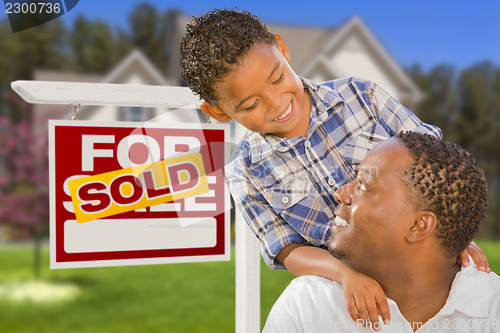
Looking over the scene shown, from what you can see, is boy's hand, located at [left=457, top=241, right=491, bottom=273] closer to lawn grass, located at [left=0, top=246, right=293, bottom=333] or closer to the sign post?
the sign post

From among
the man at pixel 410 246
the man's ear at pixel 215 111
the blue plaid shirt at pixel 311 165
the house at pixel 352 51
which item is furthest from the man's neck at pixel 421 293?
the house at pixel 352 51

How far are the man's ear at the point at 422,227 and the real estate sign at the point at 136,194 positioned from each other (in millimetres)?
753

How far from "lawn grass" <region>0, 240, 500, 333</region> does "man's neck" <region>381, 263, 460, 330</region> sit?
18.7 feet

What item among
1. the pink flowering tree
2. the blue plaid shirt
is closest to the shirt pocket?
the blue plaid shirt

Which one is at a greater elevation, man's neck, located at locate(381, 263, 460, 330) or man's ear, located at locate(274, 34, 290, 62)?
man's ear, located at locate(274, 34, 290, 62)

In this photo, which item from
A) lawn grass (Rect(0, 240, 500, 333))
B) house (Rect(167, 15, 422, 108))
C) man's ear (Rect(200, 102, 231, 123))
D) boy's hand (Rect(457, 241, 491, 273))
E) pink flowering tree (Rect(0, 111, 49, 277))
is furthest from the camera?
house (Rect(167, 15, 422, 108))

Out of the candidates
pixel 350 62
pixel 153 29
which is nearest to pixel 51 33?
pixel 153 29

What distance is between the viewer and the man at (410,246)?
90 cm

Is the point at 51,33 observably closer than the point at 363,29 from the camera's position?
Yes

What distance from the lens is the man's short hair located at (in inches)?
35.0

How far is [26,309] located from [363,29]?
28.6 ft

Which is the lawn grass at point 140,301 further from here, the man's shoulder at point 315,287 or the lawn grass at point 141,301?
the man's shoulder at point 315,287

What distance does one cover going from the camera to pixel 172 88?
5.02 feet

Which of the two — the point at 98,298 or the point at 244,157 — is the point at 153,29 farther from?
the point at 244,157
